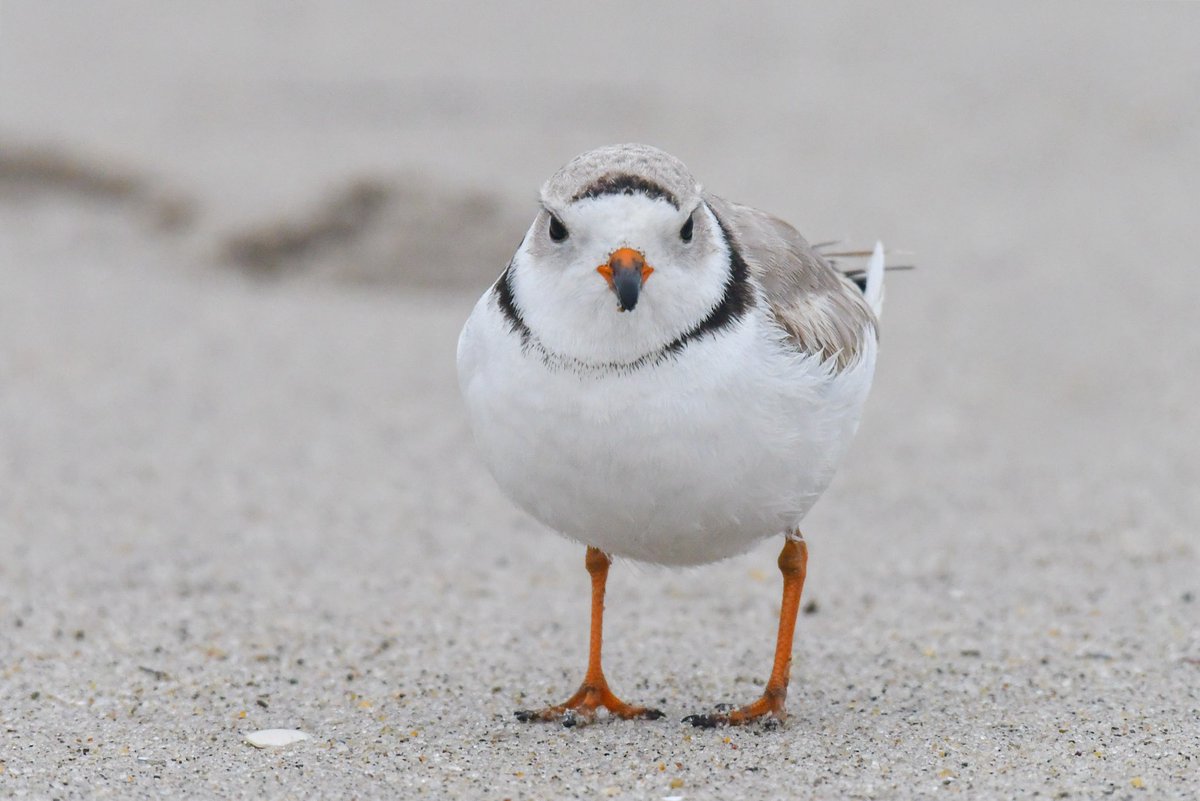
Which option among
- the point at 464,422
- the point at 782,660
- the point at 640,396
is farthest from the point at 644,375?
the point at 464,422

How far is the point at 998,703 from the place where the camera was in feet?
15.5

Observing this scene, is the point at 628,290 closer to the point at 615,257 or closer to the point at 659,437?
the point at 615,257

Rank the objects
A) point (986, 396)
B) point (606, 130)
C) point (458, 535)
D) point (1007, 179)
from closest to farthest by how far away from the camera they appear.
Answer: point (458, 535) < point (986, 396) < point (1007, 179) < point (606, 130)

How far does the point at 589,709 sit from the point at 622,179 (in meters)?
1.65

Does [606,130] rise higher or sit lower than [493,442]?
higher

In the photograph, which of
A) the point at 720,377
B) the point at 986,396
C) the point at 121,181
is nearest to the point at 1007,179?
the point at 986,396

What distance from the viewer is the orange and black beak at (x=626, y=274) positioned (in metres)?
3.68

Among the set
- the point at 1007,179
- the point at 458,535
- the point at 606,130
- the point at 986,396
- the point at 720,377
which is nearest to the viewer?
the point at 720,377

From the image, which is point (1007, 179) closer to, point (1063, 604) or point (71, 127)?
point (1063, 604)

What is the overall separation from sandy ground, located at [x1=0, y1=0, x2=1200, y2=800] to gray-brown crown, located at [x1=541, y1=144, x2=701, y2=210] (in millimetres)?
1423

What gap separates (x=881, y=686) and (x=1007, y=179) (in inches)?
247

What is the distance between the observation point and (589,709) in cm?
465

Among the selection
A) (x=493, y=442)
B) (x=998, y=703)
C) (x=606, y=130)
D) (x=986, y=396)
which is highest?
(x=606, y=130)

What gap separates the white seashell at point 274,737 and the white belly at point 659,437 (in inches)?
36.3
